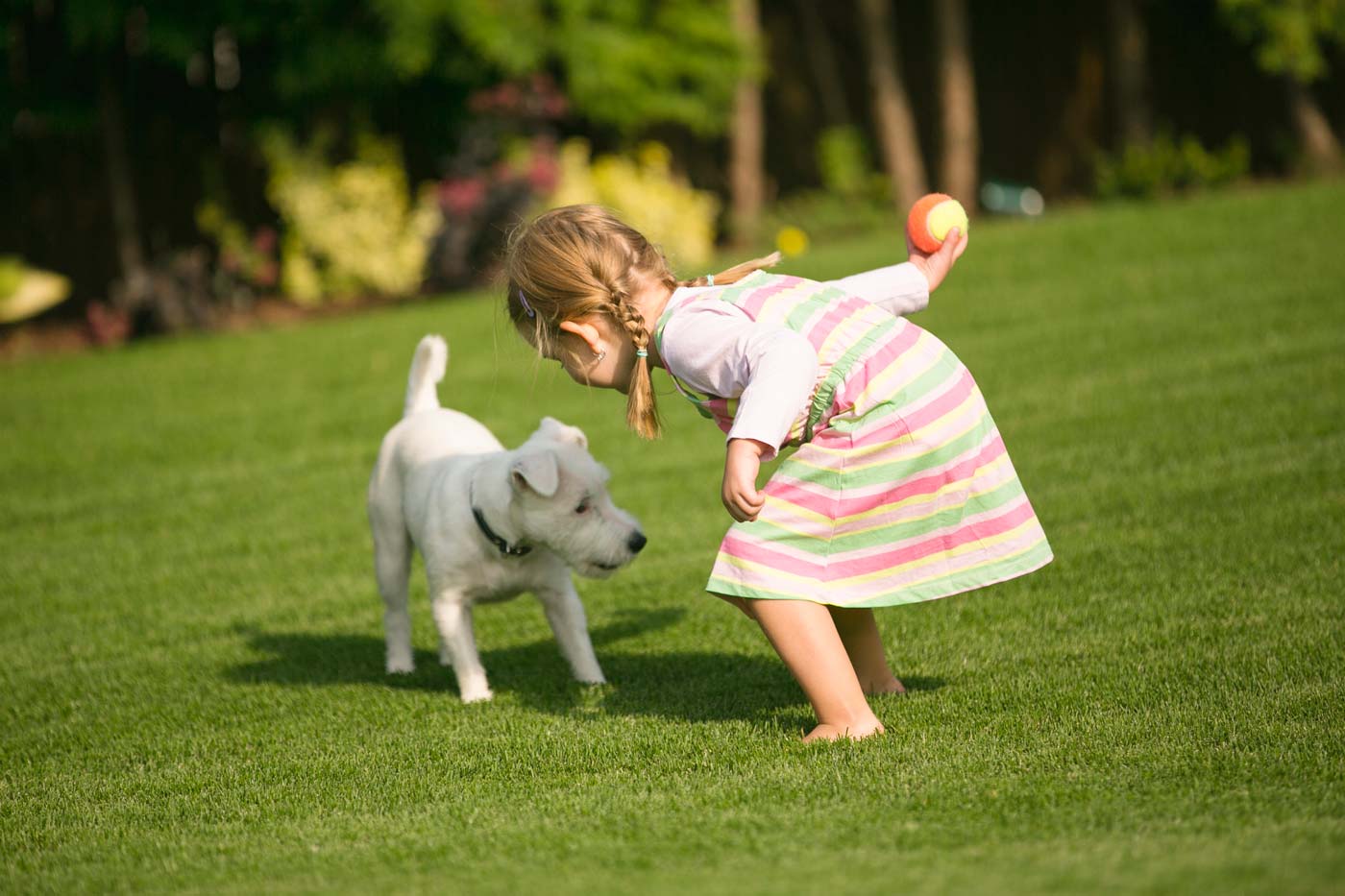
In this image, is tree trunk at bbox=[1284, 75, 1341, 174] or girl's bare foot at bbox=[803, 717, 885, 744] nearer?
girl's bare foot at bbox=[803, 717, 885, 744]

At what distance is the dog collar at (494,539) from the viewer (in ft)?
15.1

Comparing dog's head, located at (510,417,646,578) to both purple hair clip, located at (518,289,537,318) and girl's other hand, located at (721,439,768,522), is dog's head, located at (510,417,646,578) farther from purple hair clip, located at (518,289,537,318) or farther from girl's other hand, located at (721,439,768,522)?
girl's other hand, located at (721,439,768,522)

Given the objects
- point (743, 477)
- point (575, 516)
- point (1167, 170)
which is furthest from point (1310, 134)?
point (743, 477)

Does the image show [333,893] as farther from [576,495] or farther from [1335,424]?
[1335,424]

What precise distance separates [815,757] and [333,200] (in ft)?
43.0

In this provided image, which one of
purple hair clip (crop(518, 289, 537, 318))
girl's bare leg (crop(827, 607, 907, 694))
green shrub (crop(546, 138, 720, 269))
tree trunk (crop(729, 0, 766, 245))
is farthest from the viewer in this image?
tree trunk (crop(729, 0, 766, 245))

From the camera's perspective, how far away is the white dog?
14.9 feet

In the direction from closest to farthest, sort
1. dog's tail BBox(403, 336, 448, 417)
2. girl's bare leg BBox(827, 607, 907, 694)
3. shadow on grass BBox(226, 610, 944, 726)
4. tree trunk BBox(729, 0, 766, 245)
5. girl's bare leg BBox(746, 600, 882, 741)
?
girl's bare leg BBox(746, 600, 882, 741) < girl's bare leg BBox(827, 607, 907, 694) < shadow on grass BBox(226, 610, 944, 726) < dog's tail BBox(403, 336, 448, 417) < tree trunk BBox(729, 0, 766, 245)

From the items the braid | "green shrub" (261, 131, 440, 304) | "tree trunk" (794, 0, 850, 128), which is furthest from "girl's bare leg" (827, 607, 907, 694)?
"tree trunk" (794, 0, 850, 128)

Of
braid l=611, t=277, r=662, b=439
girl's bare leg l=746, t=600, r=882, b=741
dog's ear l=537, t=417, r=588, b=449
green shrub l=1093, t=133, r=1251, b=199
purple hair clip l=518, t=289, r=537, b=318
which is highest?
purple hair clip l=518, t=289, r=537, b=318

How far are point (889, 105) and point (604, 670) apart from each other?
13.0 m

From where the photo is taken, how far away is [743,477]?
3.52 m

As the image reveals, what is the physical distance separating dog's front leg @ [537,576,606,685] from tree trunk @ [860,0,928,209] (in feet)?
41.1

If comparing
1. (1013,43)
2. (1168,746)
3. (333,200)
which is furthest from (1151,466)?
(1013,43)
